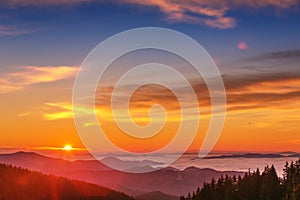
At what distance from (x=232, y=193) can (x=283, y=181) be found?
1558 cm

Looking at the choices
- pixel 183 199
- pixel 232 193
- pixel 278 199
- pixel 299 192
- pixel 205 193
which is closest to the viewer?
pixel 299 192

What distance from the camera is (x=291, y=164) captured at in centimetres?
15212

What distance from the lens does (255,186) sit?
503 feet

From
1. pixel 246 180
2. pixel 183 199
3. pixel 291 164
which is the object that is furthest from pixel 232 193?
pixel 183 199

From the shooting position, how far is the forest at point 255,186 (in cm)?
14388

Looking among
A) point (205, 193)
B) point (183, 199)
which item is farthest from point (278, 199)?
point (183, 199)

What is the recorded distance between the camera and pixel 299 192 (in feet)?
426

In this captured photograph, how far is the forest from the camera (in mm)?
143875

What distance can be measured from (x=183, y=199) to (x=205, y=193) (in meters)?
14.5

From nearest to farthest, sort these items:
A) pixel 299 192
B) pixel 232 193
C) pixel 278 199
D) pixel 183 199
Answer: pixel 299 192 < pixel 278 199 < pixel 232 193 < pixel 183 199

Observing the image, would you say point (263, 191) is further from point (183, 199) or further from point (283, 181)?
point (183, 199)

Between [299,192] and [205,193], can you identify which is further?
[205,193]

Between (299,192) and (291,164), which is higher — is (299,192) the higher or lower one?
the lower one

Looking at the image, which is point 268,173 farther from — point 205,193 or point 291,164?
point 205,193
